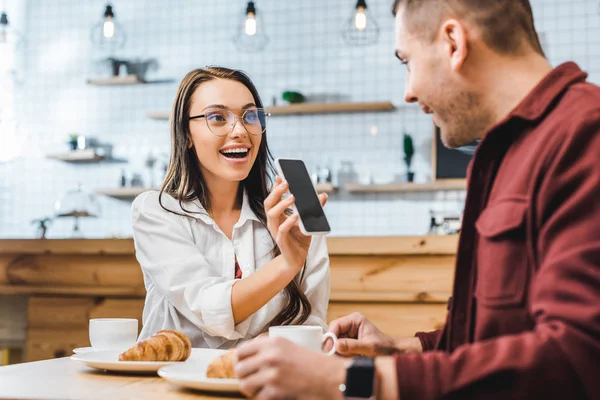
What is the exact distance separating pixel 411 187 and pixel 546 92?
401cm

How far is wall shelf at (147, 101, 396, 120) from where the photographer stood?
16.7ft

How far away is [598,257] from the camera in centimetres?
80

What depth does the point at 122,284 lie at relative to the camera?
3406mm

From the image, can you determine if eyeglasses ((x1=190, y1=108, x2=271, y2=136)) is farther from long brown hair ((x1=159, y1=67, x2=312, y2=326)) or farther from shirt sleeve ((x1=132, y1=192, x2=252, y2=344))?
shirt sleeve ((x1=132, y1=192, x2=252, y2=344))

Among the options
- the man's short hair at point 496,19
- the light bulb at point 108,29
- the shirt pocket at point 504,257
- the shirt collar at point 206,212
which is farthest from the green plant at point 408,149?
the shirt pocket at point 504,257

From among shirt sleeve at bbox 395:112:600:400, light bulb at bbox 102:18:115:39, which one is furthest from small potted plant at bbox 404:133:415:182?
shirt sleeve at bbox 395:112:600:400

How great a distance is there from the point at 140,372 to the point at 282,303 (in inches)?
25.9

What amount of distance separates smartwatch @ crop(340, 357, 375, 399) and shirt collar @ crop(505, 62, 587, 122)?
433 millimetres

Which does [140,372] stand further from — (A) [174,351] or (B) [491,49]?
(B) [491,49]

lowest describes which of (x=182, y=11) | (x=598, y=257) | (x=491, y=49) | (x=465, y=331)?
(x=465, y=331)

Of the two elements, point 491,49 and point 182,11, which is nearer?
point 491,49

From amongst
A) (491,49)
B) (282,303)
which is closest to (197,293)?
(282,303)

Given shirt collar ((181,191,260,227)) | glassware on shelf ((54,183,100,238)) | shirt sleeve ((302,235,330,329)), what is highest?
shirt collar ((181,191,260,227))

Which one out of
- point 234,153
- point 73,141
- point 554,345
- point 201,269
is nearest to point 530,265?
point 554,345
